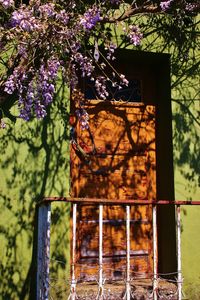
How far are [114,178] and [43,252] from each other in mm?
1456

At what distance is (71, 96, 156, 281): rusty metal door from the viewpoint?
5070 millimetres

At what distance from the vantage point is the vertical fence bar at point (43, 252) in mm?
3883

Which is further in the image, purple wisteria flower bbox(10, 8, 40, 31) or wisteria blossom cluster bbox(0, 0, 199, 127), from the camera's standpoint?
wisteria blossom cluster bbox(0, 0, 199, 127)

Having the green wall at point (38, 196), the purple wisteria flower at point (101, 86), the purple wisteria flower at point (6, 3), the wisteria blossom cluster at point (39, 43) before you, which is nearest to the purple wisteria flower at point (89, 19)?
the wisteria blossom cluster at point (39, 43)

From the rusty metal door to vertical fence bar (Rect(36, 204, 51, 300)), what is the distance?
2.21 ft

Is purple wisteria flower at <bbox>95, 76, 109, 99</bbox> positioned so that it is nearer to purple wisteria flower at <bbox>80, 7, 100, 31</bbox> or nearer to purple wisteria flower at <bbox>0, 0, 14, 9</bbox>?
purple wisteria flower at <bbox>80, 7, 100, 31</bbox>

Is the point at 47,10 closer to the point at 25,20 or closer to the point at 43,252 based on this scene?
the point at 25,20

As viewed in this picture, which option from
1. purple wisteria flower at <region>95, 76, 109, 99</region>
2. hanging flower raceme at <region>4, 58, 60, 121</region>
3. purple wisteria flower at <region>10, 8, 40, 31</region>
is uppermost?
purple wisteria flower at <region>10, 8, 40, 31</region>

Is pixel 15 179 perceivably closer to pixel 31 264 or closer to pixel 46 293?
pixel 31 264

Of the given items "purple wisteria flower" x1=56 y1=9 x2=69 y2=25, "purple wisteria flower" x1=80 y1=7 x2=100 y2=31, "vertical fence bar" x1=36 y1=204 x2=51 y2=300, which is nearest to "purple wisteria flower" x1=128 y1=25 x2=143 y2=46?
"purple wisteria flower" x1=80 y1=7 x2=100 y2=31

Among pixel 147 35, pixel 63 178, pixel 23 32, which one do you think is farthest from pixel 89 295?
pixel 147 35

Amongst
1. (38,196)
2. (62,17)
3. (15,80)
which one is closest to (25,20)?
(62,17)

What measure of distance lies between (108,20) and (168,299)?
9.01 feet

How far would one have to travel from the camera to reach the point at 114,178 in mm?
5297
